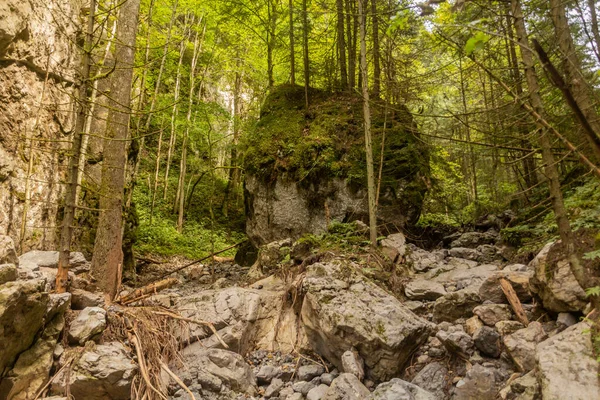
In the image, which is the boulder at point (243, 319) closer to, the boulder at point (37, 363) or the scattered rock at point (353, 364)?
the scattered rock at point (353, 364)

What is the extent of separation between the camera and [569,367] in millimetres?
2432

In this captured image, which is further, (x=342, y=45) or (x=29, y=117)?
(x=342, y=45)

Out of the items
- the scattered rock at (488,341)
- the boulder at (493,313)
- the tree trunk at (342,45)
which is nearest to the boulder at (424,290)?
the boulder at (493,313)

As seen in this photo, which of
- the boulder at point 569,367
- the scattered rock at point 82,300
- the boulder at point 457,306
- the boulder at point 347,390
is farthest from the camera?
the boulder at point 457,306

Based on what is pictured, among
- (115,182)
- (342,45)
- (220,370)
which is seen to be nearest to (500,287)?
(220,370)

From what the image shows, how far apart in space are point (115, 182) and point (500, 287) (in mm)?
5879

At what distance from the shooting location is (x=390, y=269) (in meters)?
6.00

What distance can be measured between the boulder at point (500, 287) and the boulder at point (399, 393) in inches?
69.8

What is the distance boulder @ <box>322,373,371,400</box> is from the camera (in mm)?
3229

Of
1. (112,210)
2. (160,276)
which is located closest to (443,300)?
(112,210)

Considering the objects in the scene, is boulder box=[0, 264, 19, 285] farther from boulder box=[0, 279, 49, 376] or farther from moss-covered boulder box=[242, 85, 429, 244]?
moss-covered boulder box=[242, 85, 429, 244]

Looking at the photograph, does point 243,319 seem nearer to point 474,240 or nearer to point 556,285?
point 556,285

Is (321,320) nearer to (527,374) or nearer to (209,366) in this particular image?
(209,366)

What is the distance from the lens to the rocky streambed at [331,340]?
2.93 meters
